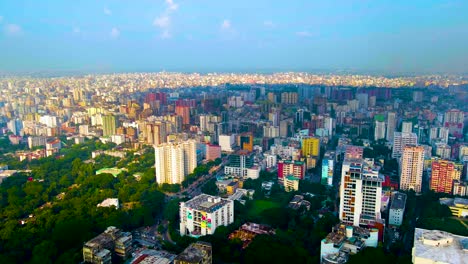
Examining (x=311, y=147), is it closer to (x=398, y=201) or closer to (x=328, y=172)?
(x=328, y=172)

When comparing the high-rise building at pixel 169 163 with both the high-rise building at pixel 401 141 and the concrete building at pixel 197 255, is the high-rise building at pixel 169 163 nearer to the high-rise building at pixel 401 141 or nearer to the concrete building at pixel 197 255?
the concrete building at pixel 197 255

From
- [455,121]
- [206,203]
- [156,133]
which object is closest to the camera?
[206,203]

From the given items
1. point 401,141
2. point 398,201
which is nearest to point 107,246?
point 398,201

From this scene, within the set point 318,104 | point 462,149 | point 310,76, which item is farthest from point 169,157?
point 310,76

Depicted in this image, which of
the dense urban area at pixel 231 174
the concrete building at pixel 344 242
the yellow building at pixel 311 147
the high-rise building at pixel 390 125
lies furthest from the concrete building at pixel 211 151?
the concrete building at pixel 344 242

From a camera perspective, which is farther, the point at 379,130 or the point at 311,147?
the point at 379,130

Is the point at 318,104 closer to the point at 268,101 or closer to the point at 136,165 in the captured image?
the point at 268,101

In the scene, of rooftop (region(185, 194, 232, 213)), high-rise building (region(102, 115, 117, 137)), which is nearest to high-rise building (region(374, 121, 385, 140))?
rooftop (region(185, 194, 232, 213))
